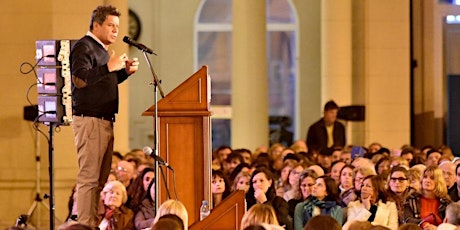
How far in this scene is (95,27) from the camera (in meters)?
9.18

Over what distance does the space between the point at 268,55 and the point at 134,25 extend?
307cm

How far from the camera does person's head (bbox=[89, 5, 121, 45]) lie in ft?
29.9

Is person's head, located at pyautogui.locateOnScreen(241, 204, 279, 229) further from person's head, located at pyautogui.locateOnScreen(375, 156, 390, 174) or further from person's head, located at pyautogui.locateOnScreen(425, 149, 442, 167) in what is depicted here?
person's head, located at pyautogui.locateOnScreen(425, 149, 442, 167)

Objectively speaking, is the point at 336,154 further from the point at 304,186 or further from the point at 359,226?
the point at 359,226

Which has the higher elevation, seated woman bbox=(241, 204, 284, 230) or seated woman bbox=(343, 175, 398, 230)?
seated woman bbox=(241, 204, 284, 230)

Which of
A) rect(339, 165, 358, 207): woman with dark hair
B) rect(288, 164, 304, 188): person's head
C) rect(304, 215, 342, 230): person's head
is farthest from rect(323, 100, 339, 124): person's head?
rect(304, 215, 342, 230): person's head

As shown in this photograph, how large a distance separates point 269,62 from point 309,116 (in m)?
1.50

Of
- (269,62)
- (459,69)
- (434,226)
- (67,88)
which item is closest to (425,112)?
(459,69)

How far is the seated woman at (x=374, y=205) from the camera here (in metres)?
Answer: 11.9

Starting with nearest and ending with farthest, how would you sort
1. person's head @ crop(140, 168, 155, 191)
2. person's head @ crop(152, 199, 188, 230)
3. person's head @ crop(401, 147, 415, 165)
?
person's head @ crop(152, 199, 188, 230) < person's head @ crop(140, 168, 155, 191) < person's head @ crop(401, 147, 415, 165)

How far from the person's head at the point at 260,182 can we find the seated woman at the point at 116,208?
4.29ft

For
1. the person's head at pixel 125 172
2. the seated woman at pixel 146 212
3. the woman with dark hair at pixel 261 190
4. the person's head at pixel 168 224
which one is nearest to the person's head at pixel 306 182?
the woman with dark hair at pixel 261 190

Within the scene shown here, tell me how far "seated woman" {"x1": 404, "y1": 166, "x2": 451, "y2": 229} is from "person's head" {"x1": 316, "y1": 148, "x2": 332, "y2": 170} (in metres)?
3.91

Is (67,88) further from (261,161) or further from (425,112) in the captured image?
(425,112)
